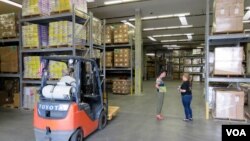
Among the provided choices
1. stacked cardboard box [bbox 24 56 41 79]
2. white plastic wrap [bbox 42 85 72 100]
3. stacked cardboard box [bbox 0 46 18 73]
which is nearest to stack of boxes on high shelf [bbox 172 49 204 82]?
stacked cardboard box [bbox 24 56 41 79]

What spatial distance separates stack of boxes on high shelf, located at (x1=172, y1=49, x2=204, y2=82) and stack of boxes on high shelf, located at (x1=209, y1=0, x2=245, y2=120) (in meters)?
19.8

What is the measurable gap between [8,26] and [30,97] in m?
3.02

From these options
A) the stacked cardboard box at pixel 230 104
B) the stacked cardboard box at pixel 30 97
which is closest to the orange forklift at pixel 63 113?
the stacked cardboard box at pixel 30 97

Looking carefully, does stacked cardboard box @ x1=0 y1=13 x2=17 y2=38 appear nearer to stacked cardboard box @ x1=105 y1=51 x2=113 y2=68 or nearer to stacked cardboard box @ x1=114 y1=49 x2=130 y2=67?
stacked cardboard box @ x1=105 y1=51 x2=113 y2=68

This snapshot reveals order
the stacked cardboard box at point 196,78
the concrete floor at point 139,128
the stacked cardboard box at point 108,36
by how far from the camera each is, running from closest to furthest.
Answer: the concrete floor at point 139,128, the stacked cardboard box at point 108,36, the stacked cardboard box at point 196,78

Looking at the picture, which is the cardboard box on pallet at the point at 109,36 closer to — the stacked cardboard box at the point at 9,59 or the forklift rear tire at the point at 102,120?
the stacked cardboard box at the point at 9,59

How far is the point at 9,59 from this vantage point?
828cm

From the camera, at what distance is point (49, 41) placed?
720cm

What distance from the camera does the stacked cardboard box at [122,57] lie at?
12.1m

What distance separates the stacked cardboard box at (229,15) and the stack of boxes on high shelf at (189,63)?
65.3 feet

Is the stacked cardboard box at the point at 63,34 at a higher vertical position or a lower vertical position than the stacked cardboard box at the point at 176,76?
higher

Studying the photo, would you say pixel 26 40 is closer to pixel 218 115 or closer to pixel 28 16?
pixel 28 16

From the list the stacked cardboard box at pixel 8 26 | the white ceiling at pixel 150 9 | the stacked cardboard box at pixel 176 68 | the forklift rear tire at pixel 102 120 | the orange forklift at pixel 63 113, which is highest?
the white ceiling at pixel 150 9

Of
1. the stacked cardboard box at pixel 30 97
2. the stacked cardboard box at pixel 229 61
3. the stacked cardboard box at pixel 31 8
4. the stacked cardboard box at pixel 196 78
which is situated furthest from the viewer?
the stacked cardboard box at pixel 196 78
